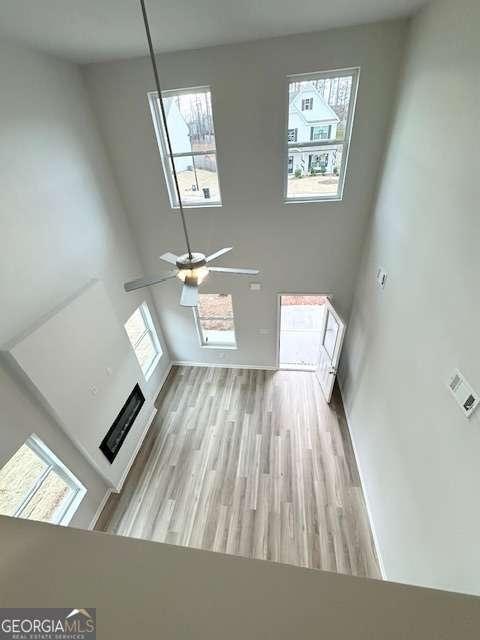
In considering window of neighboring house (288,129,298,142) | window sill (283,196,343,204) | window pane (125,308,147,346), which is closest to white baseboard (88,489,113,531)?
window pane (125,308,147,346)

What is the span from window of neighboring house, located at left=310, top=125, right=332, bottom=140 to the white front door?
7.49 ft

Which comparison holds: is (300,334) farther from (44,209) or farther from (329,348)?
(44,209)

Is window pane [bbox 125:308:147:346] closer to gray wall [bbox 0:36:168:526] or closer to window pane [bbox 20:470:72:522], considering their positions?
gray wall [bbox 0:36:168:526]

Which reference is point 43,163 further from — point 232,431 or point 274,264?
point 232,431

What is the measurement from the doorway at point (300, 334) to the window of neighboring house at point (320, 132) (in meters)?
2.21

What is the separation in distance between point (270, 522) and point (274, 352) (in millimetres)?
2645

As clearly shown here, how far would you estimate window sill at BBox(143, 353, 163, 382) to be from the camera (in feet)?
15.4

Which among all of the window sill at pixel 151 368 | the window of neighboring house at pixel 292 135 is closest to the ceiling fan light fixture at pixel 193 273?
the window of neighboring house at pixel 292 135

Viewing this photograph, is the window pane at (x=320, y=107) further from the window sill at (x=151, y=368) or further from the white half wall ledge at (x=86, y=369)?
the window sill at (x=151, y=368)

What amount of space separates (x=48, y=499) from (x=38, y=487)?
0.28 m

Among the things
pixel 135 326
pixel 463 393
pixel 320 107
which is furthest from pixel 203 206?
pixel 463 393

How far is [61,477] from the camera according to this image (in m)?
3.01

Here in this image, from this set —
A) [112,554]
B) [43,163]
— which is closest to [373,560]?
[112,554]

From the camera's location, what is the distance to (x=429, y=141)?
2.25m
